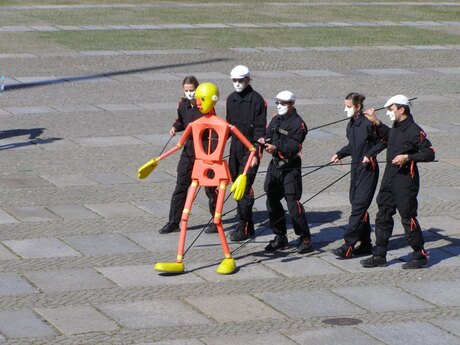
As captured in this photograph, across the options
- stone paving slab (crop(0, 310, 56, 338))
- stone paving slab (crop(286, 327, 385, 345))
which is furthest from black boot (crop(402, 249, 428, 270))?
stone paving slab (crop(0, 310, 56, 338))

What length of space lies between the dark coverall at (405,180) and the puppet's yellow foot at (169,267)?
2060 millimetres

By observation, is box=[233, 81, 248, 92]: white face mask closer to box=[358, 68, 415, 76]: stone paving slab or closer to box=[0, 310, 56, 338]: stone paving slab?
box=[0, 310, 56, 338]: stone paving slab

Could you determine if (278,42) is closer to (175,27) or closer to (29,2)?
(175,27)

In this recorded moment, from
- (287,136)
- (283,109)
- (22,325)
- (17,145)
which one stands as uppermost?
(283,109)

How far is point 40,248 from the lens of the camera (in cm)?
1155

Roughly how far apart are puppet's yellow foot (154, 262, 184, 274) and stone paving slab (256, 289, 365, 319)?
36.9 inches

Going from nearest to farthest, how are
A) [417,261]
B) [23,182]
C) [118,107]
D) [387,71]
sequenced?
[417,261] < [23,182] < [118,107] < [387,71]

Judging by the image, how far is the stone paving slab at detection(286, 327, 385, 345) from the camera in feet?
29.9

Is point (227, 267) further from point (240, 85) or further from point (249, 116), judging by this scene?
point (240, 85)

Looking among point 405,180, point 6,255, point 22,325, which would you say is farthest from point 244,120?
point 22,325

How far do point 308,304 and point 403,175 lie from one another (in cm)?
179

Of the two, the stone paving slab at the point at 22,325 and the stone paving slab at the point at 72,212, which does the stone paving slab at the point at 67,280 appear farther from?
the stone paving slab at the point at 72,212

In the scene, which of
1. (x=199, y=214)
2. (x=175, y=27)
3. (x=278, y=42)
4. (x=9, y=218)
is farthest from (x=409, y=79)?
(x=9, y=218)

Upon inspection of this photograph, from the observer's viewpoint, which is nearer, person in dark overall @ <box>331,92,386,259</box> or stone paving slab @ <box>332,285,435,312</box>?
stone paving slab @ <box>332,285,435,312</box>
